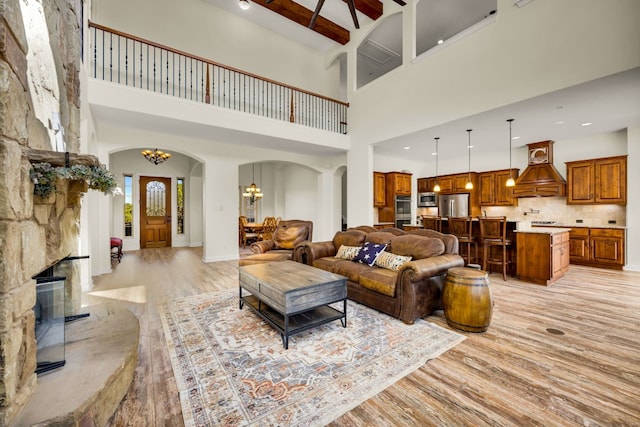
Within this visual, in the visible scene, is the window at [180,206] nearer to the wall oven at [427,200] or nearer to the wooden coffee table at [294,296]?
the wooden coffee table at [294,296]

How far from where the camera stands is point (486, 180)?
779 centimetres

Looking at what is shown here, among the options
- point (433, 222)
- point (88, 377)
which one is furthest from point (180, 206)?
point (88, 377)

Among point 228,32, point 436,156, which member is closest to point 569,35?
point 436,156

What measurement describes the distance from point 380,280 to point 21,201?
2.97 meters

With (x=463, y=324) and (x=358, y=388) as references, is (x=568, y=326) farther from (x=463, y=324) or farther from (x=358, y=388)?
(x=358, y=388)

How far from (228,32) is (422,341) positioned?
26.2 feet

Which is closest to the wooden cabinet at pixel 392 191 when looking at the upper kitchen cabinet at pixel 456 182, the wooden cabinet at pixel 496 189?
the upper kitchen cabinet at pixel 456 182

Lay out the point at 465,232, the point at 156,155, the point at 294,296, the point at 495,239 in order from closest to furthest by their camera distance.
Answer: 1. the point at 294,296
2. the point at 495,239
3. the point at 465,232
4. the point at 156,155

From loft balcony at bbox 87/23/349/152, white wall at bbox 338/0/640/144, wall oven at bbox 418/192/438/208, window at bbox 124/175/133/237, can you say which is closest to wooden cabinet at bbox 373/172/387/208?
loft balcony at bbox 87/23/349/152

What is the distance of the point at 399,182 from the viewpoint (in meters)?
8.09

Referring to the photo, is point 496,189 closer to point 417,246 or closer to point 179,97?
point 417,246

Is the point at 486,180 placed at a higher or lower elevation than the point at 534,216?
higher

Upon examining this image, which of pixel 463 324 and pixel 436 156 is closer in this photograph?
pixel 463 324

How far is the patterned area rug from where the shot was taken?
1734 millimetres
